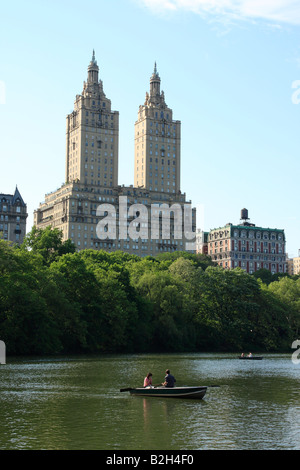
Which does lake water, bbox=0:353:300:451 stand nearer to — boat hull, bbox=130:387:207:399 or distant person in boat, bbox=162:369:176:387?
boat hull, bbox=130:387:207:399

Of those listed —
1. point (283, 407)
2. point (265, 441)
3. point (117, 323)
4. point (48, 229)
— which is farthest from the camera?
point (48, 229)

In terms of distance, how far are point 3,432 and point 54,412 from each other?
6.99 meters

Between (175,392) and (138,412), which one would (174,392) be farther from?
(138,412)

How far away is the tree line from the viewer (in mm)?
91125

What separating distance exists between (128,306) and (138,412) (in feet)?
223

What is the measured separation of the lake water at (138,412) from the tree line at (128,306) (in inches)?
727

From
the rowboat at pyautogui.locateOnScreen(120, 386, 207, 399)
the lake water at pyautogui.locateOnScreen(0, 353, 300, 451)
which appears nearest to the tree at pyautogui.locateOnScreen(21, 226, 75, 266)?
the lake water at pyautogui.locateOnScreen(0, 353, 300, 451)

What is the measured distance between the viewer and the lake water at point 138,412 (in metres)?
33.3

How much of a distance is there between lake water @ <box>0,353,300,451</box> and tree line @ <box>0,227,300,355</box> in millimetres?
18475

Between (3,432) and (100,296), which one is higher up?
(100,296)

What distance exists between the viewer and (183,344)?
119 meters

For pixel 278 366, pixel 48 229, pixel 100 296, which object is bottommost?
pixel 278 366
